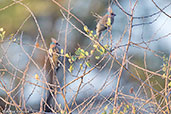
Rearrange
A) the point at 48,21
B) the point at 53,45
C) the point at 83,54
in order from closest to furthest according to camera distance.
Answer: the point at 83,54 → the point at 53,45 → the point at 48,21

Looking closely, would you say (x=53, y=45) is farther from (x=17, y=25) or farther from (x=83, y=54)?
(x=17, y=25)

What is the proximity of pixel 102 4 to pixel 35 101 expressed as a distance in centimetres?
352

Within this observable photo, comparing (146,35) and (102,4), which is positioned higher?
(102,4)

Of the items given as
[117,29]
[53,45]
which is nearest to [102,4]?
[117,29]

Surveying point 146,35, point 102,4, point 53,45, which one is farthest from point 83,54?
point 102,4

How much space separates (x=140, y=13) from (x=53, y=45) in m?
5.40

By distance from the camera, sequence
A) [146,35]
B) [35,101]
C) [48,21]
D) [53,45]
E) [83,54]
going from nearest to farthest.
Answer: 1. [83,54]
2. [53,45]
3. [35,101]
4. [146,35]
5. [48,21]

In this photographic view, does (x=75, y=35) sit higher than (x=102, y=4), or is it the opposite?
(x=102, y=4)

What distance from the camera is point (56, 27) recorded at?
9.14 meters

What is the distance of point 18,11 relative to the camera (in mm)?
9070

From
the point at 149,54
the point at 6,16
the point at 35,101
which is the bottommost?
the point at 35,101

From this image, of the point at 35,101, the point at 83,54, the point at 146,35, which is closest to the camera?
the point at 83,54

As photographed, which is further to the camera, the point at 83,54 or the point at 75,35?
the point at 75,35

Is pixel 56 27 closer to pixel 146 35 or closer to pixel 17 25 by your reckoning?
pixel 17 25
